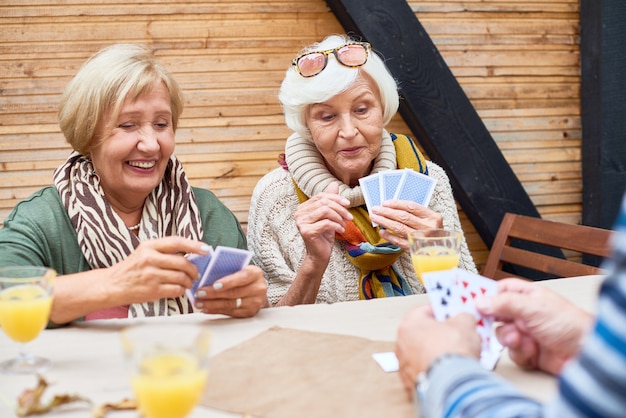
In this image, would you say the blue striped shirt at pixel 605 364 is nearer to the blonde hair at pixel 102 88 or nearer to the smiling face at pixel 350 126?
the blonde hair at pixel 102 88

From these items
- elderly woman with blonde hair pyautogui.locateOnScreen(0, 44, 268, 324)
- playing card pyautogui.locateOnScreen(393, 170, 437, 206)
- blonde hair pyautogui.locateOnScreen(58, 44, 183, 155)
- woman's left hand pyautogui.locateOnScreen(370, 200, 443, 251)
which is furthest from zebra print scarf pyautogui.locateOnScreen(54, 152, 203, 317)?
playing card pyautogui.locateOnScreen(393, 170, 437, 206)

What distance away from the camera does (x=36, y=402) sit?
1.20 metres

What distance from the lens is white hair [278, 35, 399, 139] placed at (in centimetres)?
261

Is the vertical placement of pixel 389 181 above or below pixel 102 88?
below

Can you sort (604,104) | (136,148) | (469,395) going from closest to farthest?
(469,395) → (136,148) → (604,104)

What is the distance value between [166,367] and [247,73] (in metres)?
2.61

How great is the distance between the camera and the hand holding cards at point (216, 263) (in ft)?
5.50

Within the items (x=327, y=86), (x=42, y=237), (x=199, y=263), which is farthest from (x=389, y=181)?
(x=42, y=237)

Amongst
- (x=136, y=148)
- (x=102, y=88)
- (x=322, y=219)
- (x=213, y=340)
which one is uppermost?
(x=102, y=88)

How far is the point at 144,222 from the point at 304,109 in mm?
851

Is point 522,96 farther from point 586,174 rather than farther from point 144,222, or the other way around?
point 144,222

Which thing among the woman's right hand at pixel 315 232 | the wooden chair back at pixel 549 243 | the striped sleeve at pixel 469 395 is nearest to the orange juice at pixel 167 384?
the striped sleeve at pixel 469 395

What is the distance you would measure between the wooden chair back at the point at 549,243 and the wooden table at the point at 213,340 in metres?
0.39

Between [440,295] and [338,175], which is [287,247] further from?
[440,295]
